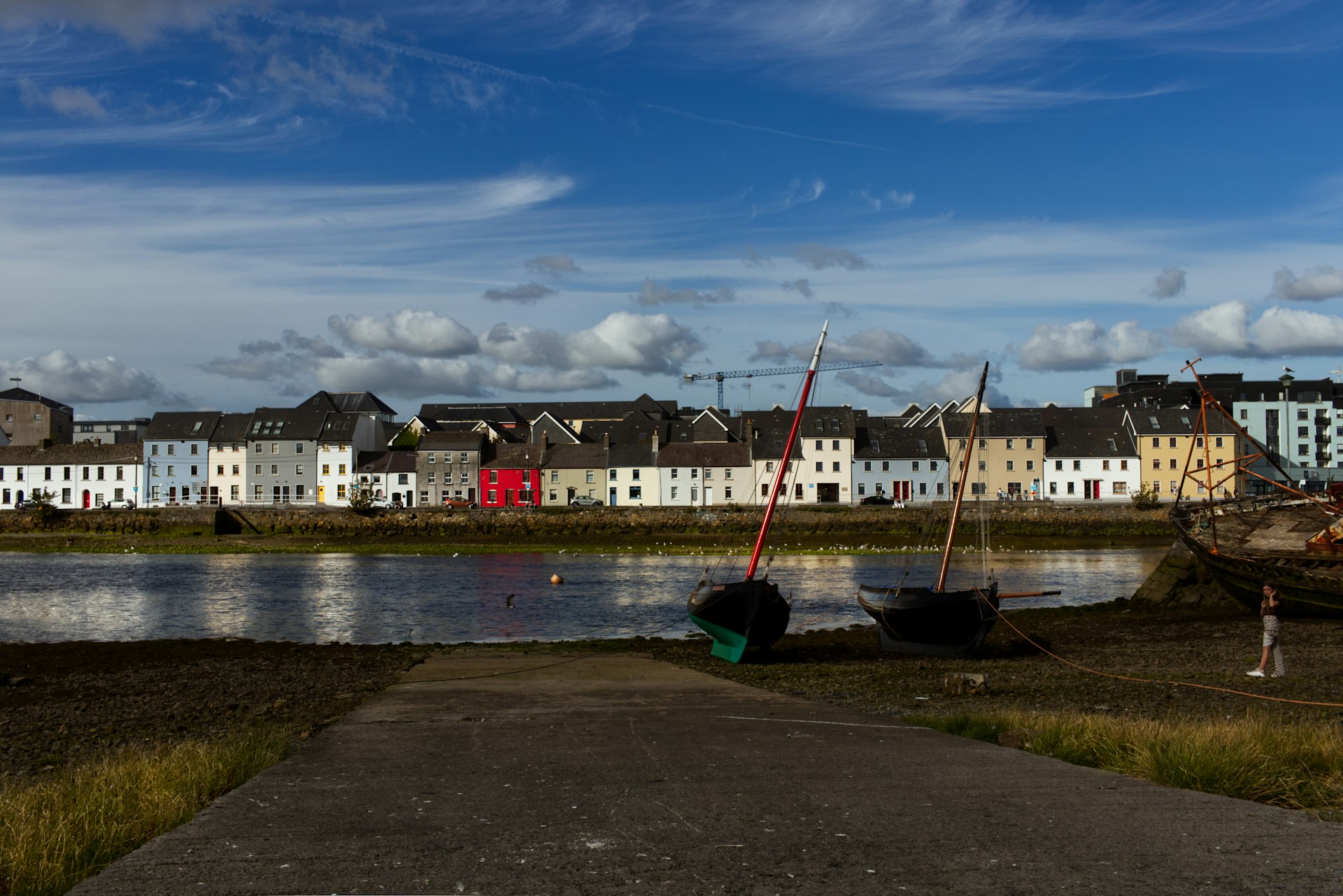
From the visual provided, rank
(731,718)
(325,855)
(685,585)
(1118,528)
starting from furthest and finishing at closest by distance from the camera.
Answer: (1118,528), (685,585), (731,718), (325,855)

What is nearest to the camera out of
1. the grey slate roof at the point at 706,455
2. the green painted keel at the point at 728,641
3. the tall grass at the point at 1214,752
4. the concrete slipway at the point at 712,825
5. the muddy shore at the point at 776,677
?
the concrete slipway at the point at 712,825

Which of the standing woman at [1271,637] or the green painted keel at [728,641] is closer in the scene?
the standing woman at [1271,637]

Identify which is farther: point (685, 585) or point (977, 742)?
point (685, 585)

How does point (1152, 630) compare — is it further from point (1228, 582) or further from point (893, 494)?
point (893, 494)

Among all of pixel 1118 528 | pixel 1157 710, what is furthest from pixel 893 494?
pixel 1157 710

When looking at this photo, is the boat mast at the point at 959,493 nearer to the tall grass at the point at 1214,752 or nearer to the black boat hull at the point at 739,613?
the black boat hull at the point at 739,613

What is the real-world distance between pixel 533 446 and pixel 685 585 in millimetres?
66012

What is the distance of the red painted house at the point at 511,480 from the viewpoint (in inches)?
4365

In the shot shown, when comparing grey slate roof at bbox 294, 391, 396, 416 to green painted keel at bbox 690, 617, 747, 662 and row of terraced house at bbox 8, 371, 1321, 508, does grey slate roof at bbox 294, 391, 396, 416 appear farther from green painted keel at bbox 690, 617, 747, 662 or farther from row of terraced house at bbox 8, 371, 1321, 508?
green painted keel at bbox 690, 617, 747, 662

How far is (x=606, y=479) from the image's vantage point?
362 feet

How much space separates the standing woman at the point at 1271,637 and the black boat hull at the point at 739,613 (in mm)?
9001

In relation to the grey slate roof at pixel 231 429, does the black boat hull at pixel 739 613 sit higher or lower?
lower

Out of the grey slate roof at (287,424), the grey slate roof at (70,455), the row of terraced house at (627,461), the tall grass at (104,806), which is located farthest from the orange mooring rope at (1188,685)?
the grey slate roof at (70,455)

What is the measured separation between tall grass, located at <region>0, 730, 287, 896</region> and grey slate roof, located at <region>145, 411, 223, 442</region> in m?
116
